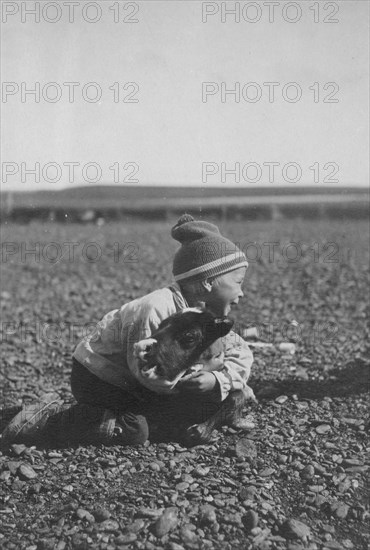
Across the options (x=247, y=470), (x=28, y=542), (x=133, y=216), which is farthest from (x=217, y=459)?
(x=133, y=216)

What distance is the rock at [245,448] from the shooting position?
409 centimetres

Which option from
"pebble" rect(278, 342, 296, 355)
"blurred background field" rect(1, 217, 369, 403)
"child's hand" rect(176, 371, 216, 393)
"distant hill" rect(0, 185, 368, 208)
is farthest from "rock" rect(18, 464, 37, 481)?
"distant hill" rect(0, 185, 368, 208)

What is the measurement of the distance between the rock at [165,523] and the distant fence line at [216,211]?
15824 mm

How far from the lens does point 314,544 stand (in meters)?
3.21

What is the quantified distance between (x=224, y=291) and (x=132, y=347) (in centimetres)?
63

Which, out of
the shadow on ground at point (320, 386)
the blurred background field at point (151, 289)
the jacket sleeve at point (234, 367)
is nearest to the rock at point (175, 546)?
the jacket sleeve at point (234, 367)

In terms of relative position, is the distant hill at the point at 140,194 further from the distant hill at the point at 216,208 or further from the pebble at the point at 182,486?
the pebble at the point at 182,486

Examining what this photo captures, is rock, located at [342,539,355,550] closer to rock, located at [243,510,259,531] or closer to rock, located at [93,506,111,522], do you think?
rock, located at [243,510,259,531]

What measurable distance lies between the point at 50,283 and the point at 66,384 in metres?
4.61

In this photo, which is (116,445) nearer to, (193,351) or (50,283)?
(193,351)

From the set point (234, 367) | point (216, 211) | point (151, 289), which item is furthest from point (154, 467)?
point (216, 211)

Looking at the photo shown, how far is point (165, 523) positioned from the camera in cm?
335

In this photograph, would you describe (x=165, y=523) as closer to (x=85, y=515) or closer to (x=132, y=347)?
(x=85, y=515)

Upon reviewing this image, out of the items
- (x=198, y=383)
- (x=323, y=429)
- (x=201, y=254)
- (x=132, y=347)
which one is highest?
(x=201, y=254)
